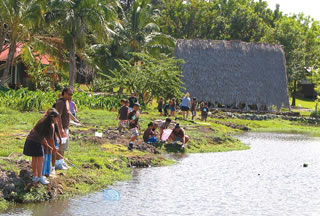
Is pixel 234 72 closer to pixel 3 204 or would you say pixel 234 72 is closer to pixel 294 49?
pixel 294 49

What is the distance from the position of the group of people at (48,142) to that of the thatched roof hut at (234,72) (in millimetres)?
30943

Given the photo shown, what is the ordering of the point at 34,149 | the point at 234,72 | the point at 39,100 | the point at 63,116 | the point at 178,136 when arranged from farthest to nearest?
the point at 234,72 < the point at 39,100 < the point at 178,136 < the point at 63,116 < the point at 34,149

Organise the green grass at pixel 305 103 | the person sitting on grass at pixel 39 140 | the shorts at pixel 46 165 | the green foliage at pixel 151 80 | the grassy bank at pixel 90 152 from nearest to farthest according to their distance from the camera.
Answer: the person sitting on grass at pixel 39 140, the shorts at pixel 46 165, the grassy bank at pixel 90 152, the green foliage at pixel 151 80, the green grass at pixel 305 103

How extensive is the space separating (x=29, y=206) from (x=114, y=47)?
36.3 meters

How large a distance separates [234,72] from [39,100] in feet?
71.0

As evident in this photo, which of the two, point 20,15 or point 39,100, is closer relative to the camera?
point 39,100

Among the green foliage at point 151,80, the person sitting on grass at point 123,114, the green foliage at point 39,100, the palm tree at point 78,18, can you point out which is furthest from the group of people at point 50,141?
the palm tree at point 78,18

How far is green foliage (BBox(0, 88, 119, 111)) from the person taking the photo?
2839 cm

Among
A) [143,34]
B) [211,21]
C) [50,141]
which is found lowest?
[50,141]

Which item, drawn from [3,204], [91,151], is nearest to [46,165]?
[3,204]

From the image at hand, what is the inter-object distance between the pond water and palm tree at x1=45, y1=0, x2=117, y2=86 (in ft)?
62.4

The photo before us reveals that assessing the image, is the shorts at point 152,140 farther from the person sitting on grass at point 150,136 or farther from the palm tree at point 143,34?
the palm tree at point 143,34

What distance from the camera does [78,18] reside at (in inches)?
1515

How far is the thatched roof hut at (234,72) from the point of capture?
→ 4528 cm
